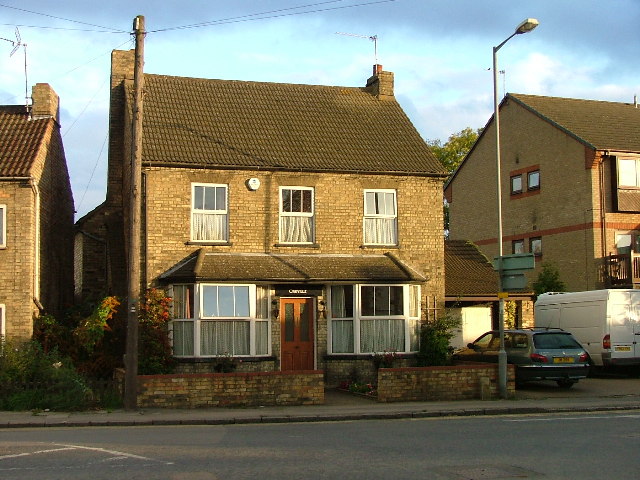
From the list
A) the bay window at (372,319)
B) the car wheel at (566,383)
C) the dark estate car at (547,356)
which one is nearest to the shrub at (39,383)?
the bay window at (372,319)

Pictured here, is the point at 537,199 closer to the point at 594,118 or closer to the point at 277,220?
the point at 594,118

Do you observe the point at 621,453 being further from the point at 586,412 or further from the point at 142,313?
the point at 142,313

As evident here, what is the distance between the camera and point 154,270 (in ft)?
70.8

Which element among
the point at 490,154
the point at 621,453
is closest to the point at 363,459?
the point at 621,453

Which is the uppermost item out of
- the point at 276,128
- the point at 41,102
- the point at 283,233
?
the point at 41,102

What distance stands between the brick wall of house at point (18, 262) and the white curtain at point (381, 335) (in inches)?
345

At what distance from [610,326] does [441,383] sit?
7.49 meters

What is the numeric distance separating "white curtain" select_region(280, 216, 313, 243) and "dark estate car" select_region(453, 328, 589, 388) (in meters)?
6.20

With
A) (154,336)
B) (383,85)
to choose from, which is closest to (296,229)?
(154,336)

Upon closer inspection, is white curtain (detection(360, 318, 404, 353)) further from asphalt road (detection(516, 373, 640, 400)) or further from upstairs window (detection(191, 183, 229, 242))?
upstairs window (detection(191, 183, 229, 242))

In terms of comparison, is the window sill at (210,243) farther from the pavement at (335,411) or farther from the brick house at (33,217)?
the pavement at (335,411)

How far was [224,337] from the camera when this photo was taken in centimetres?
2133

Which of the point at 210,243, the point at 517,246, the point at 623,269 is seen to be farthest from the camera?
the point at 517,246

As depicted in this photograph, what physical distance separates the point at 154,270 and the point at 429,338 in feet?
25.1
